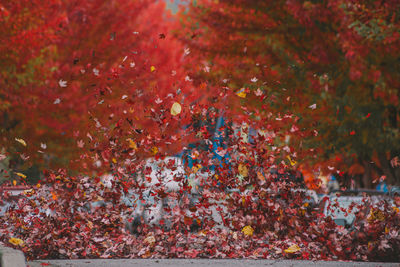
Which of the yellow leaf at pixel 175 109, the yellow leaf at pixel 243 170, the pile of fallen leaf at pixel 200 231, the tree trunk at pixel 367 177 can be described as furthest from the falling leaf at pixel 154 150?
the tree trunk at pixel 367 177

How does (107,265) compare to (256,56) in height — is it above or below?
below

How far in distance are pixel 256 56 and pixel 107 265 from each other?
8.16 meters

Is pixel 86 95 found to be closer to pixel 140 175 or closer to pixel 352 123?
pixel 140 175

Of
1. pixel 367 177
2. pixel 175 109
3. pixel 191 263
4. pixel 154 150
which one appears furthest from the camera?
pixel 367 177

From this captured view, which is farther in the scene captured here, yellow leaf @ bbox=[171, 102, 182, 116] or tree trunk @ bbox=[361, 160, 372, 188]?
tree trunk @ bbox=[361, 160, 372, 188]

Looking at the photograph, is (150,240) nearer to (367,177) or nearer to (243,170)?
(243,170)

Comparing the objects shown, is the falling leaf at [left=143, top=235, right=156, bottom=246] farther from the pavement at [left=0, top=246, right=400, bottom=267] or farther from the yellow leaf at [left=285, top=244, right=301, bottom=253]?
the yellow leaf at [left=285, top=244, right=301, bottom=253]

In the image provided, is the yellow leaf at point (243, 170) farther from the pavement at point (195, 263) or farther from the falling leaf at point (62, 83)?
the falling leaf at point (62, 83)

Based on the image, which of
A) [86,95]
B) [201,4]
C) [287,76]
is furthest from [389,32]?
[86,95]

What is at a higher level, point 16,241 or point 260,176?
point 260,176

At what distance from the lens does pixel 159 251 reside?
814 cm

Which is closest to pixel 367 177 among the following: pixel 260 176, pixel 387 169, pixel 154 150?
pixel 387 169

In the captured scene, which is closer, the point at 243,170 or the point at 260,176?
the point at 260,176

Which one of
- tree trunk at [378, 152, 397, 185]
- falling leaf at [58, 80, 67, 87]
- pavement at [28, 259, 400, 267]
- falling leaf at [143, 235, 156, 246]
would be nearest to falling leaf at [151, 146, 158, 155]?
falling leaf at [143, 235, 156, 246]
